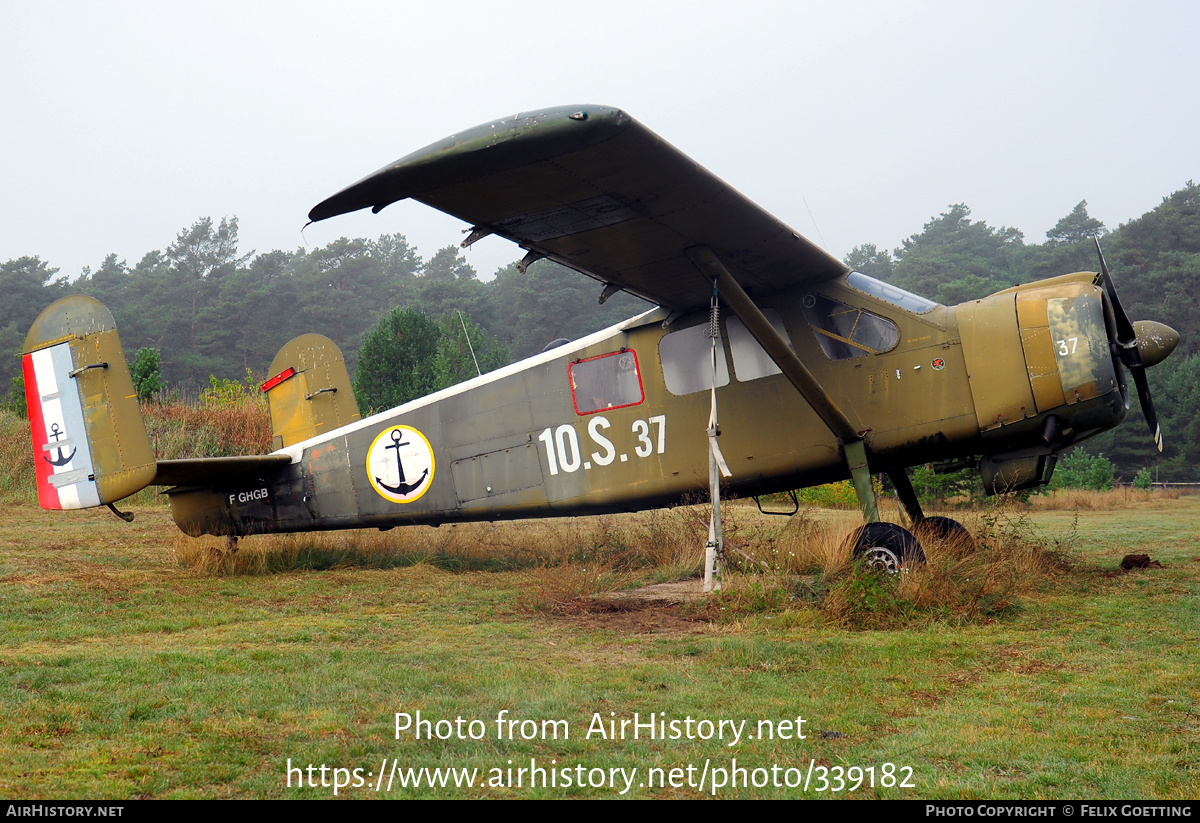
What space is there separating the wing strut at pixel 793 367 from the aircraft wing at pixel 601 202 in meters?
0.25

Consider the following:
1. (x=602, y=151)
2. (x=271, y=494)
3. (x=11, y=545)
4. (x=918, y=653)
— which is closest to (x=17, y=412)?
(x=11, y=545)

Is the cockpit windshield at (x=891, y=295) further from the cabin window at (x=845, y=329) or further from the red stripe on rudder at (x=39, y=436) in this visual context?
the red stripe on rudder at (x=39, y=436)

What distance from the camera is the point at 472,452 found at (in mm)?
9062

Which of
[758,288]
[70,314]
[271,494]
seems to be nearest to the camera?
[758,288]

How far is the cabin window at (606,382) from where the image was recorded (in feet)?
27.5

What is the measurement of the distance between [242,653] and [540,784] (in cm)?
296

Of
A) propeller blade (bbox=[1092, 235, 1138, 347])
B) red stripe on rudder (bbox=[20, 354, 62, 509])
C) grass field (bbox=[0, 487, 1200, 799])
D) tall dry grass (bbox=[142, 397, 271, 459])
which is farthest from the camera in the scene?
tall dry grass (bbox=[142, 397, 271, 459])

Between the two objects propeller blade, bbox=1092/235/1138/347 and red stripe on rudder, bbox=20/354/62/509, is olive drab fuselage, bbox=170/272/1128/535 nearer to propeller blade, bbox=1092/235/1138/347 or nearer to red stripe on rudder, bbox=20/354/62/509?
propeller blade, bbox=1092/235/1138/347

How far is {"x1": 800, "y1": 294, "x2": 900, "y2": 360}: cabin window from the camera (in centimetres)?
749

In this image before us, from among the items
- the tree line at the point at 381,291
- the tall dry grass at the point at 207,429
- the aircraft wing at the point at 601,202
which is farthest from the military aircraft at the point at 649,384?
the tree line at the point at 381,291

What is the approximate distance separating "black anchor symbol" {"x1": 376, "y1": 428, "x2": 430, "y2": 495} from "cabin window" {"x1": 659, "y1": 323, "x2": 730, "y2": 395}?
302 centimetres

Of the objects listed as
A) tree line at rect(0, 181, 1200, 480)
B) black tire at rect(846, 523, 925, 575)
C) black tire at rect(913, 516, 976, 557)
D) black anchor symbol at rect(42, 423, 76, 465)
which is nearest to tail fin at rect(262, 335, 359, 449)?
black anchor symbol at rect(42, 423, 76, 465)

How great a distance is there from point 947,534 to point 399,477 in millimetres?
5901

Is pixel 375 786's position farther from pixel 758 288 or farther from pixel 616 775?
pixel 758 288
